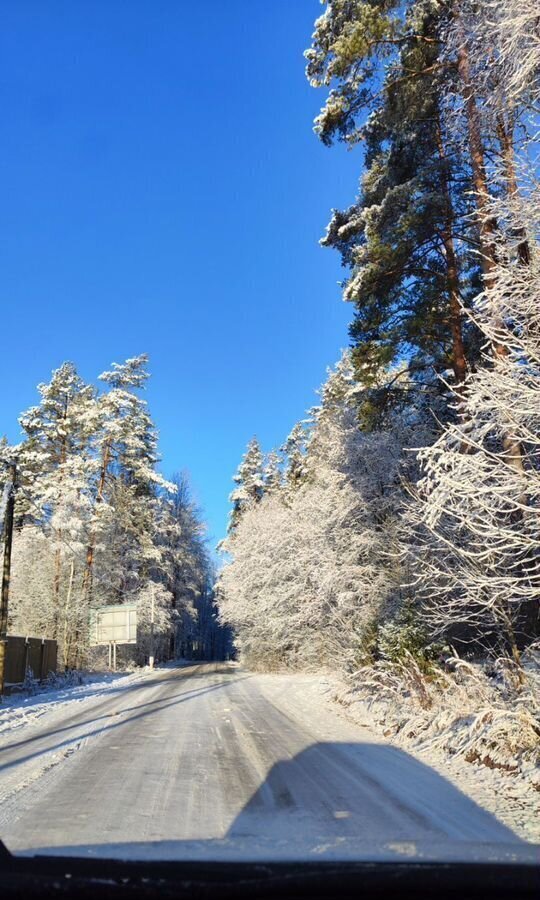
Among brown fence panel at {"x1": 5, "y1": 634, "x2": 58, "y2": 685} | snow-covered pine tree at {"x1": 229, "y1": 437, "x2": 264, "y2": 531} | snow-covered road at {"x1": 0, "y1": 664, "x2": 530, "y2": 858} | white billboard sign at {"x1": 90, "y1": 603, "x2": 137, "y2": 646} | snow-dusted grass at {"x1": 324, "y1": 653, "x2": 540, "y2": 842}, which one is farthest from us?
snow-covered pine tree at {"x1": 229, "y1": 437, "x2": 264, "y2": 531}

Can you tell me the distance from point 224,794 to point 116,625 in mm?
23952

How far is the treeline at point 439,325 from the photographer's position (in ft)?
22.8

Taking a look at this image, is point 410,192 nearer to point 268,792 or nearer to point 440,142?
point 440,142

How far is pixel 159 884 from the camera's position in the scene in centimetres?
233

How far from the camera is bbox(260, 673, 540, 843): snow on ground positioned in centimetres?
496

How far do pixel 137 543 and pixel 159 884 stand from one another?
36628 mm

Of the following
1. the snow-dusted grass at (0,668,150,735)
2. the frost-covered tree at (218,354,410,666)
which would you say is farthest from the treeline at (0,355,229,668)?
the frost-covered tree at (218,354,410,666)

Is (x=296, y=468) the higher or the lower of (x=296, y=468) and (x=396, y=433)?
the higher

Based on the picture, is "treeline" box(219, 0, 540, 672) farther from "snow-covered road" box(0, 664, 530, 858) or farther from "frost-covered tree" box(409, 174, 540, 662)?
"snow-covered road" box(0, 664, 530, 858)

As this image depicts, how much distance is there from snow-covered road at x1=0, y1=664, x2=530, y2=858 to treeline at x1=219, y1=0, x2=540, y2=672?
231 cm

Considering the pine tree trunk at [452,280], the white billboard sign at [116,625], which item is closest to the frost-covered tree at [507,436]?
the pine tree trunk at [452,280]

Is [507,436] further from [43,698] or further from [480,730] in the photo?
[43,698]

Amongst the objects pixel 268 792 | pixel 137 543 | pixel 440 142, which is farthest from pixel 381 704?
pixel 137 543

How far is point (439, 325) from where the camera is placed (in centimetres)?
1252
